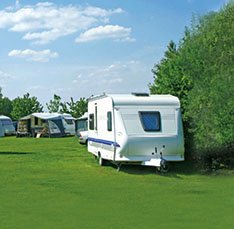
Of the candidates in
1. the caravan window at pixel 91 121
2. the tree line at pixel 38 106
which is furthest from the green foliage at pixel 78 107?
the caravan window at pixel 91 121

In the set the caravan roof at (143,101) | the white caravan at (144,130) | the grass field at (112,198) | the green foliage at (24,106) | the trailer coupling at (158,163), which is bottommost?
the grass field at (112,198)

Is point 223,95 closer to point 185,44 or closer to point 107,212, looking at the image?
point 185,44

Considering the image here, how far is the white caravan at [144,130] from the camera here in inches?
636

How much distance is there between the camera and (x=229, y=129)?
16.9 metres

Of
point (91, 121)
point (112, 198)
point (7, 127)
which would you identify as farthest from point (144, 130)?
point (7, 127)

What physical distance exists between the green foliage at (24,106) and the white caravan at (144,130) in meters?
66.1

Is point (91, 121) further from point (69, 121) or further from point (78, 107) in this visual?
point (78, 107)

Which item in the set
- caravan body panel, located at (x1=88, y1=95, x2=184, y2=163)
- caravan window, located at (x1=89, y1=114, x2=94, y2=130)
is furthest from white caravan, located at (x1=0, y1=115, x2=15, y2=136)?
caravan body panel, located at (x1=88, y1=95, x2=184, y2=163)

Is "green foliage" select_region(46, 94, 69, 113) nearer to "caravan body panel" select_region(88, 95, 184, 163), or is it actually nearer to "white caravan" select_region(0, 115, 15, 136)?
"white caravan" select_region(0, 115, 15, 136)

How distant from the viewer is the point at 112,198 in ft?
37.7

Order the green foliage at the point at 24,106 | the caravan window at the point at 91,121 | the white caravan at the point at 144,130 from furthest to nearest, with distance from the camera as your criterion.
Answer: the green foliage at the point at 24,106
the caravan window at the point at 91,121
the white caravan at the point at 144,130

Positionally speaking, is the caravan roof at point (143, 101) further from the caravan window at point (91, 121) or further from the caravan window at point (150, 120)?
the caravan window at point (91, 121)

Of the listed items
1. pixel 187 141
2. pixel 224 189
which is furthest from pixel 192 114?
pixel 224 189

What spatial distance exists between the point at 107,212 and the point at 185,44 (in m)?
12.0
